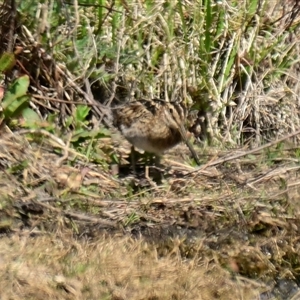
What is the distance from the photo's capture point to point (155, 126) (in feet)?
18.0

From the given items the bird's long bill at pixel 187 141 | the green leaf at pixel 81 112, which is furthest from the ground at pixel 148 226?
the green leaf at pixel 81 112

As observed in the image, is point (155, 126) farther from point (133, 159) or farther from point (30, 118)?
point (30, 118)

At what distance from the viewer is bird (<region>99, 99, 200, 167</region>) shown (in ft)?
18.0

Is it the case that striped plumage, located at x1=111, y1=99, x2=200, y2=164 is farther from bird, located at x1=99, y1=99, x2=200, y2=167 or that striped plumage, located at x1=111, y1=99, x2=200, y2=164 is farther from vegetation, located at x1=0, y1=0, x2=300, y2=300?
vegetation, located at x1=0, y1=0, x2=300, y2=300

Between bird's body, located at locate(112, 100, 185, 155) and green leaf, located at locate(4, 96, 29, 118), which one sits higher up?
green leaf, located at locate(4, 96, 29, 118)

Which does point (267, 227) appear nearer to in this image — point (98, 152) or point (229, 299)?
point (229, 299)

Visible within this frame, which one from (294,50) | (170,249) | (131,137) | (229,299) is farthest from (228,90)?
(229,299)

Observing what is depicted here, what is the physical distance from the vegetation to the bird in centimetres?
17

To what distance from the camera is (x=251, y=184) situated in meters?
5.22

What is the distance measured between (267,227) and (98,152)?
1.33 metres

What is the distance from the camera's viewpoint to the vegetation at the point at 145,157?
4.16 m

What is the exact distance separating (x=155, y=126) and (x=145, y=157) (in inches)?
11.7

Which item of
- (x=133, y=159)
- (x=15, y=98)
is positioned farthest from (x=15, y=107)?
(x=133, y=159)

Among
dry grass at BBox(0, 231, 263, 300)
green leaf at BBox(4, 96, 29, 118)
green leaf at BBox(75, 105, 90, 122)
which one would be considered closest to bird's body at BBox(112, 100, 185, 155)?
green leaf at BBox(75, 105, 90, 122)
